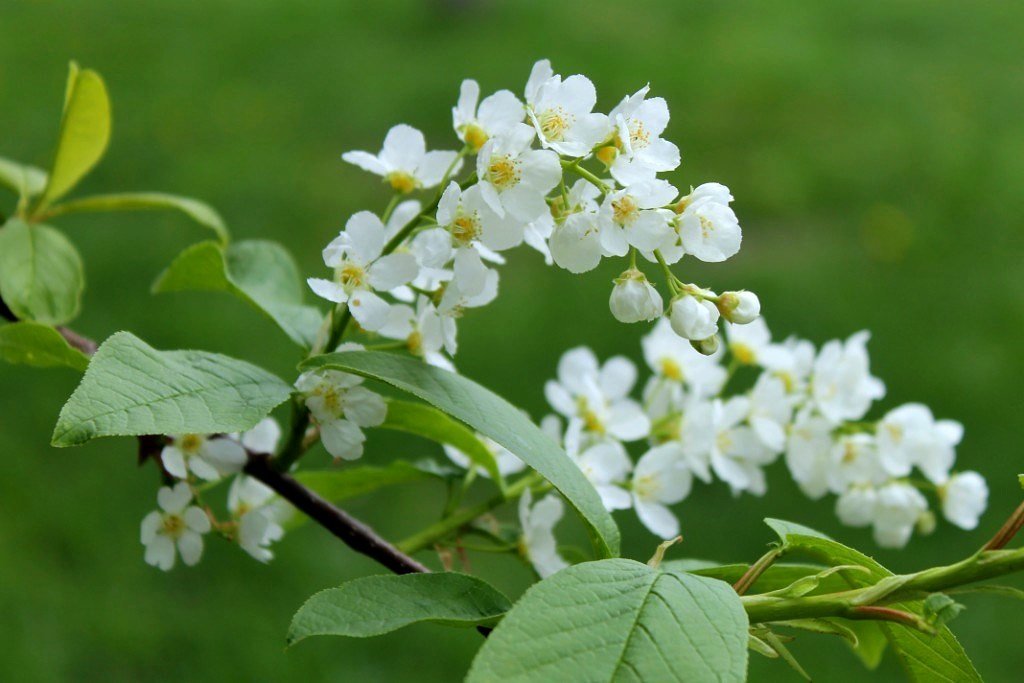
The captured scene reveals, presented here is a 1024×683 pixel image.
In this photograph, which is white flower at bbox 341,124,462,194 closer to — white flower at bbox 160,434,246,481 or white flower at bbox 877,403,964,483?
white flower at bbox 160,434,246,481

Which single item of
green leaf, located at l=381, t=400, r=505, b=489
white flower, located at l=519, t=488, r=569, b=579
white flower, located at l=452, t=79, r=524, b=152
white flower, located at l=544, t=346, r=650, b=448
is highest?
white flower, located at l=452, t=79, r=524, b=152

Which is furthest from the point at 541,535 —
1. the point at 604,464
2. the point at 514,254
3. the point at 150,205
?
the point at 514,254

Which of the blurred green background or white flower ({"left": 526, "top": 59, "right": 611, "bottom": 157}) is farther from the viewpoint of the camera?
the blurred green background

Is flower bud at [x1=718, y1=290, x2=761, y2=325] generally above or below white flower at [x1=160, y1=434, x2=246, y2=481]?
above

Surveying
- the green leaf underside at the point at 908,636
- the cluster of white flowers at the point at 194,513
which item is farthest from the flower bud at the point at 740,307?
the cluster of white flowers at the point at 194,513

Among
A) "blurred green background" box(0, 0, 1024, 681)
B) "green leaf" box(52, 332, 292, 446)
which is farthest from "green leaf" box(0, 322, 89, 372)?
"blurred green background" box(0, 0, 1024, 681)

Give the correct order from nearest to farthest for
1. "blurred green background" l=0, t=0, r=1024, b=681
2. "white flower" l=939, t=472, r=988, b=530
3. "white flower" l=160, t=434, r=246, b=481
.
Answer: "white flower" l=160, t=434, r=246, b=481
"white flower" l=939, t=472, r=988, b=530
"blurred green background" l=0, t=0, r=1024, b=681

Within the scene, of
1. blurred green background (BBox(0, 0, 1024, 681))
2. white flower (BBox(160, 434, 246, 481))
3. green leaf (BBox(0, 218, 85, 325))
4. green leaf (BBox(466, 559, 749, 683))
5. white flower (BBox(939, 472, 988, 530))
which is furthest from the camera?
blurred green background (BBox(0, 0, 1024, 681))
